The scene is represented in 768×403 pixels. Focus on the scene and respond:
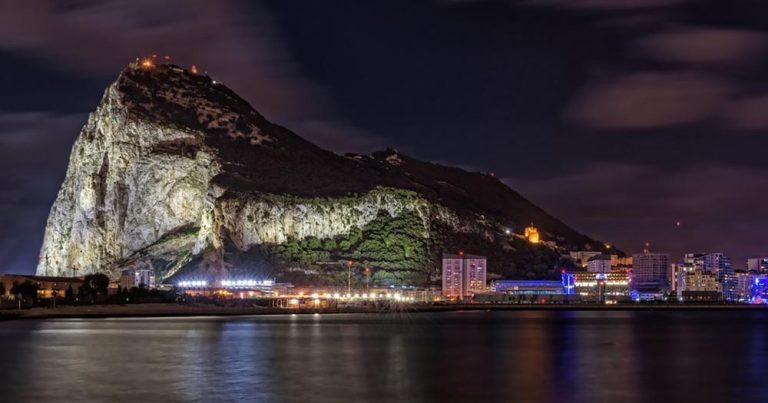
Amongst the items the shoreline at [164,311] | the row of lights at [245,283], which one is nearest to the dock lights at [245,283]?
the row of lights at [245,283]

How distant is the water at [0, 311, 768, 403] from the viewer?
46.9 m

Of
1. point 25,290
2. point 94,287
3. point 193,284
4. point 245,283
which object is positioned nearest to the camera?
point 25,290

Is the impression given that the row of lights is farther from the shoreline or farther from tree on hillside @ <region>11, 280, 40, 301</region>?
tree on hillside @ <region>11, 280, 40, 301</region>

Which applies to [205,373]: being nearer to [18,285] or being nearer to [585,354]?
[585,354]

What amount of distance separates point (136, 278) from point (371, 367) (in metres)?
140

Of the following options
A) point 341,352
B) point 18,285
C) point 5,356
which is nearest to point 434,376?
point 341,352

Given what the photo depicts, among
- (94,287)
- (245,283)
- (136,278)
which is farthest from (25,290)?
(245,283)

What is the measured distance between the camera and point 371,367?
58.9m

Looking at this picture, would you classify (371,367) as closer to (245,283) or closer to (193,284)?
(193,284)

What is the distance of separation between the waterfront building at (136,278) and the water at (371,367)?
93.4 metres

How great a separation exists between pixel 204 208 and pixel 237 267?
47.2 feet

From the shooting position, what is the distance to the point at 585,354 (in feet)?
236

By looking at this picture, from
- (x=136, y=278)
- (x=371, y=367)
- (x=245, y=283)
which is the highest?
(x=136, y=278)

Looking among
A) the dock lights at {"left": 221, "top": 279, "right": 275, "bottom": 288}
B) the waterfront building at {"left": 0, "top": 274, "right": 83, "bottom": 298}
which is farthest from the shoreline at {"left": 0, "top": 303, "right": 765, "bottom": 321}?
the waterfront building at {"left": 0, "top": 274, "right": 83, "bottom": 298}
